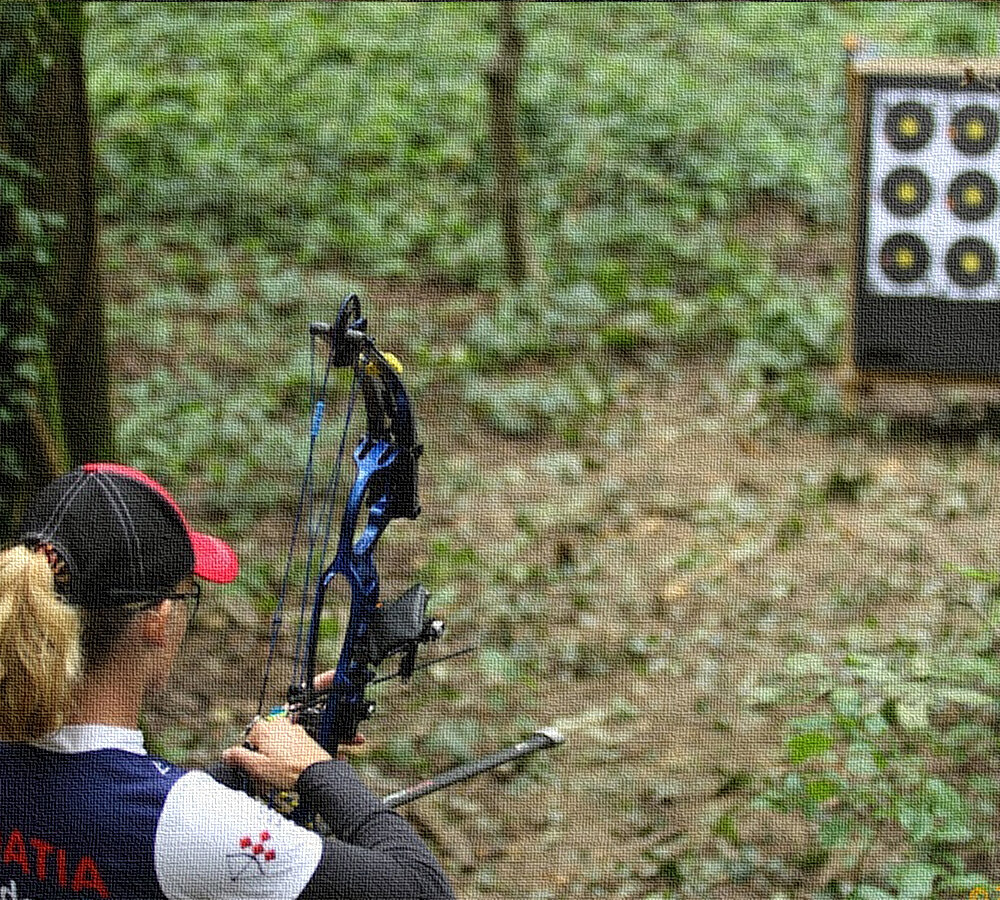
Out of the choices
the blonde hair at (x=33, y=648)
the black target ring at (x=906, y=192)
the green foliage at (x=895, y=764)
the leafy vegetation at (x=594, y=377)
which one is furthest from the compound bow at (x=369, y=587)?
the black target ring at (x=906, y=192)

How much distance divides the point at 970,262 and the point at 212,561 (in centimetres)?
531

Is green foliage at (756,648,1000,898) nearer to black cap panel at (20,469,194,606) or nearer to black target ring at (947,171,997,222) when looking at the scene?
black cap panel at (20,469,194,606)

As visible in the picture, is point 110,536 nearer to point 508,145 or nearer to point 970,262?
point 970,262

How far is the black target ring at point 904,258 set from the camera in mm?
6414

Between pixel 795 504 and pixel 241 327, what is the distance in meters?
3.26

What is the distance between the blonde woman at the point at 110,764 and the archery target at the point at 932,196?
5.26 metres

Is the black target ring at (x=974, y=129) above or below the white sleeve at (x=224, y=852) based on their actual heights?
above

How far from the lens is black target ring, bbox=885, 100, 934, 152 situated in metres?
6.33

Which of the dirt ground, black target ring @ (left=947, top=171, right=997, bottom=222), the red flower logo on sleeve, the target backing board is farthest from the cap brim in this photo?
black target ring @ (left=947, top=171, right=997, bottom=222)

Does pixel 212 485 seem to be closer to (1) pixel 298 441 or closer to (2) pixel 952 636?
(1) pixel 298 441

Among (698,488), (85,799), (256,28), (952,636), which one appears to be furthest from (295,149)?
(85,799)

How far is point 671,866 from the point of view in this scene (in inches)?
142

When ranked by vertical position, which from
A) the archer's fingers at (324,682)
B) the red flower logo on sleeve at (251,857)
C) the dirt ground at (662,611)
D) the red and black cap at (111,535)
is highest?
the red and black cap at (111,535)

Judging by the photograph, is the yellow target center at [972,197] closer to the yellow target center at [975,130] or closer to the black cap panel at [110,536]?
the yellow target center at [975,130]
